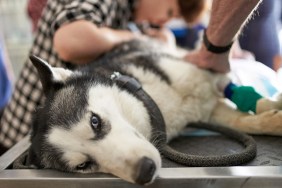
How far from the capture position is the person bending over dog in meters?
1.19

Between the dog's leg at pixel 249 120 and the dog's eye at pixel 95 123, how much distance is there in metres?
0.45

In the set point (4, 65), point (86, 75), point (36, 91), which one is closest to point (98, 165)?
point (86, 75)

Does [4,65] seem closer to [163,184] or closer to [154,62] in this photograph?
[154,62]

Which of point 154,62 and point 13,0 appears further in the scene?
point 13,0

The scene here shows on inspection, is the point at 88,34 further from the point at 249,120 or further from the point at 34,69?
the point at 249,120

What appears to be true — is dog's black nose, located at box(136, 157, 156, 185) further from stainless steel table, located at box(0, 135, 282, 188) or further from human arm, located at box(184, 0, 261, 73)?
human arm, located at box(184, 0, 261, 73)

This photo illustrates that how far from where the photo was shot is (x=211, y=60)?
1197mm

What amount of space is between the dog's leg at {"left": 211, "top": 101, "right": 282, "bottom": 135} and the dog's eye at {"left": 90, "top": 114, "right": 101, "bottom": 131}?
0.45 m

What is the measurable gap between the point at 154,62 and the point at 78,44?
0.95 feet

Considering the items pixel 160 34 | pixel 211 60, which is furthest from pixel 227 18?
pixel 160 34

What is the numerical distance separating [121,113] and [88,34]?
0.46 m

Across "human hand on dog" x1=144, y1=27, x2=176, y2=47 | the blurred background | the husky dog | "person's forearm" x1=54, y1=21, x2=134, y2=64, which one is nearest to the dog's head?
the husky dog

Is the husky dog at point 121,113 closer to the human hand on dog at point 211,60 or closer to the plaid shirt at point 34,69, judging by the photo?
the human hand on dog at point 211,60

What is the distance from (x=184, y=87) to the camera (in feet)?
4.00
